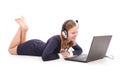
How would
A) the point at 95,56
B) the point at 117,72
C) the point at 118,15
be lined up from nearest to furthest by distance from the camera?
the point at 117,72 < the point at 95,56 < the point at 118,15

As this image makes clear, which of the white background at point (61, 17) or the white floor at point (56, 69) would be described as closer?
the white floor at point (56, 69)

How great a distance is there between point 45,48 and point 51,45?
56mm

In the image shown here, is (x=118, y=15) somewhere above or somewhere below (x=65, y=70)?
above

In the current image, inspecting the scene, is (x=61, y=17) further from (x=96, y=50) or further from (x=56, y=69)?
(x=56, y=69)

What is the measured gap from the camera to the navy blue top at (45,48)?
1.80 metres

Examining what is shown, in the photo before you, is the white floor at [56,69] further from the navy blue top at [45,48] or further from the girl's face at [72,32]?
the girl's face at [72,32]

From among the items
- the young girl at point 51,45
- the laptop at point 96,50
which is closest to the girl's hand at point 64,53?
the young girl at point 51,45

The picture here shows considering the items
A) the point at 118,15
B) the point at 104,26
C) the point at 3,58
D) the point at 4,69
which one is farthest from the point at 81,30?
the point at 4,69

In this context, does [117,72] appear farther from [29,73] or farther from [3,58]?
[3,58]

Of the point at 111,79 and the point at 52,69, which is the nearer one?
the point at 111,79

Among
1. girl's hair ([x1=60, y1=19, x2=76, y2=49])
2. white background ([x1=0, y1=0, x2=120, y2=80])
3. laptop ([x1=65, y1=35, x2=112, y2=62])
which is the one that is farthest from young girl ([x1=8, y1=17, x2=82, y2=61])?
white background ([x1=0, y1=0, x2=120, y2=80])

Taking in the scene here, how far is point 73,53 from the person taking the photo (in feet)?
6.54

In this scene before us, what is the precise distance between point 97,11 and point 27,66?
112 cm

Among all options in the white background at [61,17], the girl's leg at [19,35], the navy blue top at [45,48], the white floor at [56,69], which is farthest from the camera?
the white background at [61,17]
